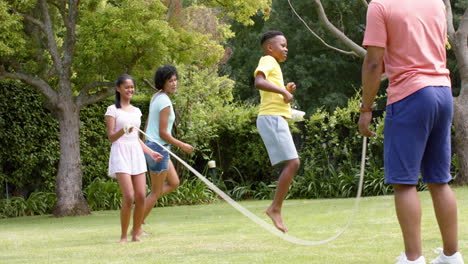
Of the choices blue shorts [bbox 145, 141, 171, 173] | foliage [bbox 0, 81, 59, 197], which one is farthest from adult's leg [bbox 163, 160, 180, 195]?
foliage [bbox 0, 81, 59, 197]

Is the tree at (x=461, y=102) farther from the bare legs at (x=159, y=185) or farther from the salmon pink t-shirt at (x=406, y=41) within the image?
the salmon pink t-shirt at (x=406, y=41)

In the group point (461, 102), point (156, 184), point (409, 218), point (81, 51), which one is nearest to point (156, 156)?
point (156, 184)

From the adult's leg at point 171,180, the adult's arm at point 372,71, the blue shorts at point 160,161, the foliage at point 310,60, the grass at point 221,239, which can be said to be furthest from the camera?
the foliage at point 310,60

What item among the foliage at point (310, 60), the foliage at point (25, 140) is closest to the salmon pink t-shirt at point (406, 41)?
the foliage at point (25, 140)

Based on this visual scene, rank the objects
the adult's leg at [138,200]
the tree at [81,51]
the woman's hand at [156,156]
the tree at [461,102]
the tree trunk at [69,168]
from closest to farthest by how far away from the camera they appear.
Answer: the woman's hand at [156,156] → the adult's leg at [138,200] → the tree at [81,51] → the tree trunk at [69,168] → the tree at [461,102]

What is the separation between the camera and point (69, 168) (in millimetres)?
11516

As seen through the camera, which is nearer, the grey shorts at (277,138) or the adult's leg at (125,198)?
the grey shorts at (277,138)

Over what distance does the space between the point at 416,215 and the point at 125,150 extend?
11.2ft

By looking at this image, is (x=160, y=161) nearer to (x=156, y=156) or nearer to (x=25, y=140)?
(x=156, y=156)

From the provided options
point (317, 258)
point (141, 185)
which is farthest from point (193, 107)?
point (317, 258)

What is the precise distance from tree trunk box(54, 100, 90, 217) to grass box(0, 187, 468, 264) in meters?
0.71

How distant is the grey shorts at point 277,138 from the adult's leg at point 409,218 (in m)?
1.96

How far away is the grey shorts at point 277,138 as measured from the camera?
5945 millimetres

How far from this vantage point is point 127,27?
10570mm
